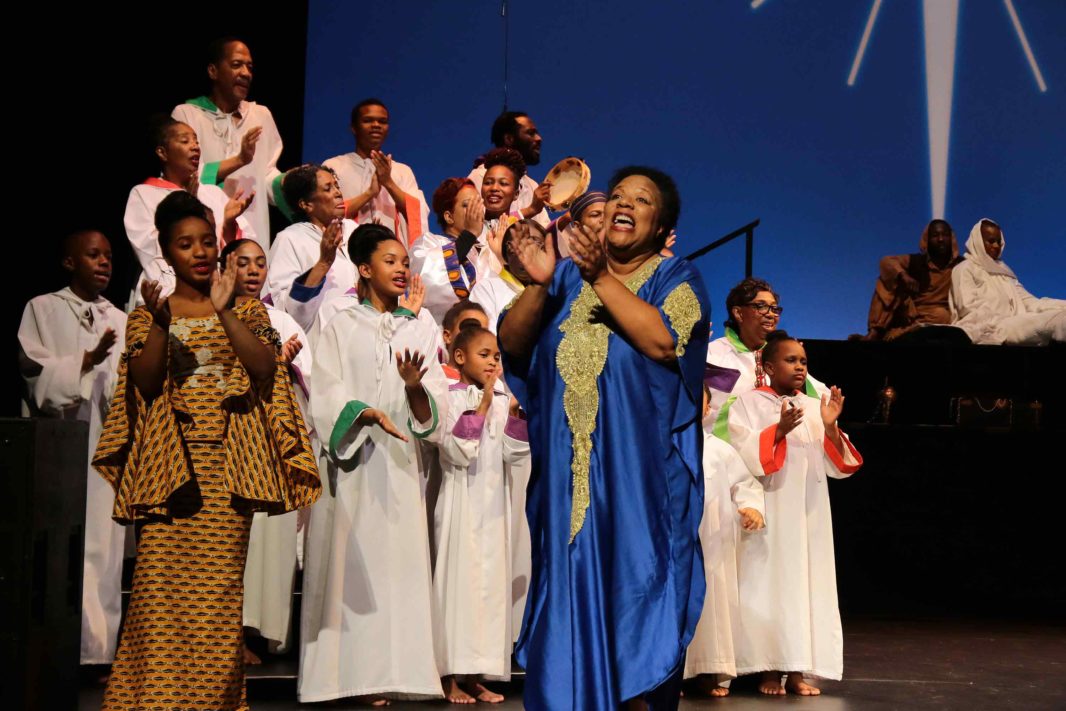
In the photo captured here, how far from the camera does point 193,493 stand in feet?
12.2

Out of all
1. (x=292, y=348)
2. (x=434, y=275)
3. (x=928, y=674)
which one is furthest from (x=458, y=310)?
(x=928, y=674)

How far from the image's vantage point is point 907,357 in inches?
327

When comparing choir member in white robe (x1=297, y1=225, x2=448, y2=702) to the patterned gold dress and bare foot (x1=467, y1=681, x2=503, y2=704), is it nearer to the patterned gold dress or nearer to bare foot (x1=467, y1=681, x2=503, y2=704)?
bare foot (x1=467, y1=681, x2=503, y2=704)

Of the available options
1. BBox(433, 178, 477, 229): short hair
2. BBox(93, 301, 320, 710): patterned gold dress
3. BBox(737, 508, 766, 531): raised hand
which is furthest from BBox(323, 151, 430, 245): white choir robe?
BBox(93, 301, 320, 710): patterned gold dress

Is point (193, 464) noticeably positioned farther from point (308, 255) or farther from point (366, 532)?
point (308, 255)

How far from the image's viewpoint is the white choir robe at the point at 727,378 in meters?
5.54

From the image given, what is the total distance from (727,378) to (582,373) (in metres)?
2.43

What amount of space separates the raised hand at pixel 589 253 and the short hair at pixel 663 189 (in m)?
0.34

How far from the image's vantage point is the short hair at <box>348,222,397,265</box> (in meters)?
4.87

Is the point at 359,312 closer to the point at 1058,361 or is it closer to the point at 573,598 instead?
the point at 573,598

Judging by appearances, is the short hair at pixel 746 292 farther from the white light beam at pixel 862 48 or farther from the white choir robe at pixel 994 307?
the white light beam at pixel 862 48

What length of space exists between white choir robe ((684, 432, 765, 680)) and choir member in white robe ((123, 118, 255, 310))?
2349mm

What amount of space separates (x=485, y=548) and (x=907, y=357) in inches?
166

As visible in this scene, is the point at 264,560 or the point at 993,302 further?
the point at 993,302
